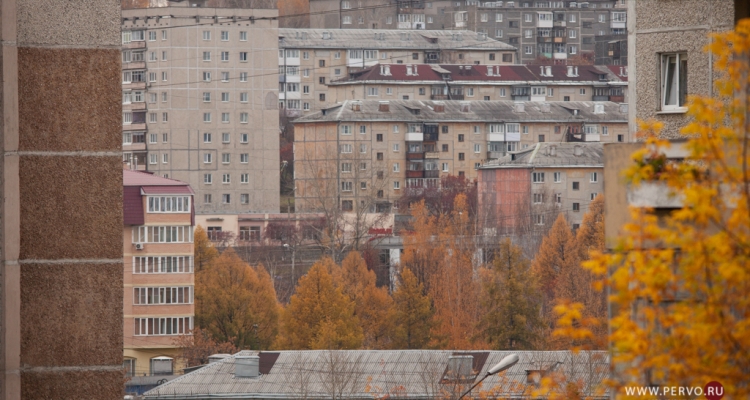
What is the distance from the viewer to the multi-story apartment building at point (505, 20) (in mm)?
128500

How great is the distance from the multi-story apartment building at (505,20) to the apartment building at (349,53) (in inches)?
482

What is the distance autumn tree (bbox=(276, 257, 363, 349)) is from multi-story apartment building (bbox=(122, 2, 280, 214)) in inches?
1470

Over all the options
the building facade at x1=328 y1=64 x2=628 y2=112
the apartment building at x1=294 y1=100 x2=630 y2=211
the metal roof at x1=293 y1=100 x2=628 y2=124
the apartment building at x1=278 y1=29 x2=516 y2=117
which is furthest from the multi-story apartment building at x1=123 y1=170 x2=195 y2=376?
the apartment building at x1=278 y1=29 x2=516 y2=117

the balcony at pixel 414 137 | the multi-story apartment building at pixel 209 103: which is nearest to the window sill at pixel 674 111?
the multi-story apartment building at pixel 209 103

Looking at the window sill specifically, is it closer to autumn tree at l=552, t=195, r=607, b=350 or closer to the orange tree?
the orange tree

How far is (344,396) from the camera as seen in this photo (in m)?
31.4

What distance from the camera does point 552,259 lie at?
58812 millimetres

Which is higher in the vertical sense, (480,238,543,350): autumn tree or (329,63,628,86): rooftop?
(329,63,628,86): rooftop

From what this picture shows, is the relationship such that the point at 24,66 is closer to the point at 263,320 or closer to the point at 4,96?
the point at 4,96

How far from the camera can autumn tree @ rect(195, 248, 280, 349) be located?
5209 centimetres

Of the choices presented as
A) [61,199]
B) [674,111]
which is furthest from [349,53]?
[61,199]

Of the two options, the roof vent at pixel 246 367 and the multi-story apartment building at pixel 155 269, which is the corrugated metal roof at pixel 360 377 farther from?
the multi-story apartment building at pixel 155 269

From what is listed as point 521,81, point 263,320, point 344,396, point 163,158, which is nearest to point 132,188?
point 263,320

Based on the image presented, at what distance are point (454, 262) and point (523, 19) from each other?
246ft
